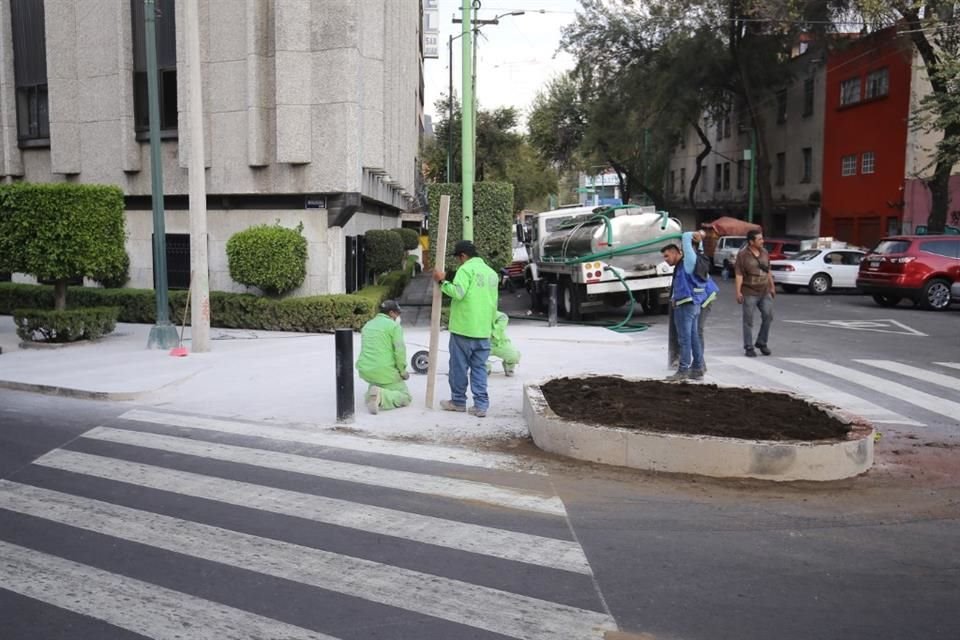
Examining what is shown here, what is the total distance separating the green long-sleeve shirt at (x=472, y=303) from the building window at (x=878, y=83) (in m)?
31.2

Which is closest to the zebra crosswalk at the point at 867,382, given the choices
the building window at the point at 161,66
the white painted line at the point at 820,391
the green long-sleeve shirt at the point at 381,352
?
the white painted line at the point at 820,391

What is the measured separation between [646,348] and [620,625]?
10.9 metres

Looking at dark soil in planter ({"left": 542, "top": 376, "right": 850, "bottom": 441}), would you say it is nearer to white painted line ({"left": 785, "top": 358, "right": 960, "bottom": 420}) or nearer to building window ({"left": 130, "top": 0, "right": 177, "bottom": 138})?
white painted line ({"left": 785, "top": 358, "right": 960, "bottom": 420})

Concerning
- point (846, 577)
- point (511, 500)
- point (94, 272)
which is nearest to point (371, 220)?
point (94, 272)

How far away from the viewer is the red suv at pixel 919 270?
21.7 metres

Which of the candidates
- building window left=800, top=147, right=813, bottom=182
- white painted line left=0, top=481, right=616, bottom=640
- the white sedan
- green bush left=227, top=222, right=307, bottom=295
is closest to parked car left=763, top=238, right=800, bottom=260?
the white sedan

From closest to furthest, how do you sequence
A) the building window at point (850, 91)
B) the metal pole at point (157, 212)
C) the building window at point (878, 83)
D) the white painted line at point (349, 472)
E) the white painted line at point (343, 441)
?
the white painted line at point (349, 472), the white painted line at point (343, 441), the metal pole at point (157, 212), the building window at point (878, 83), the building window at point (850, 91)

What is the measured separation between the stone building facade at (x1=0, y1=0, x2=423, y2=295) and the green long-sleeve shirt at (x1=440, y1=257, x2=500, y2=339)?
8826 millimetres

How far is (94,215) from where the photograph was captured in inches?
589

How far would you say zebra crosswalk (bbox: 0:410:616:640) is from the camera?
4.38 m

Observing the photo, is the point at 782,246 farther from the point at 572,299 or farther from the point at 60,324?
the point at 60,324

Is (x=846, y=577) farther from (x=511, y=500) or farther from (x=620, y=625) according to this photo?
(x=511, y=500)

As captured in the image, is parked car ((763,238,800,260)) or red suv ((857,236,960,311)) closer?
red suv ((857,236,960,311))

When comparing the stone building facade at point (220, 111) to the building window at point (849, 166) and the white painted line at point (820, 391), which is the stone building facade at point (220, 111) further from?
the building window at point (849, 166)
